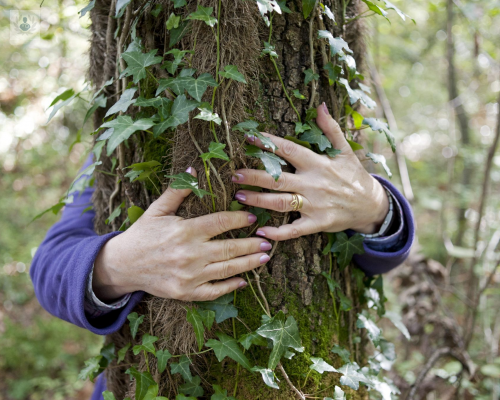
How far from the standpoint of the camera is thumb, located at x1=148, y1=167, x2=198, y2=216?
3.55 feet

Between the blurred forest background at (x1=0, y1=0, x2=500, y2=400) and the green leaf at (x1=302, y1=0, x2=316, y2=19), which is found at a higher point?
the green leaf at (x1=302, y1=0, x2=316, y2=19)

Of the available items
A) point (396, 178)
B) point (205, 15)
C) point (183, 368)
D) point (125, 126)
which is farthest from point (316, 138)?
point (396, 178)

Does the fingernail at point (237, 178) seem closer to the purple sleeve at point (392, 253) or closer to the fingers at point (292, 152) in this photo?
the fingers at point (292, 152)

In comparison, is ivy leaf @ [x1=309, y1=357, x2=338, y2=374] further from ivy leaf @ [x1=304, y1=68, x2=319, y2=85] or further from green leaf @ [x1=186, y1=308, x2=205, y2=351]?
ivy leaf @ [x1=304, y1=68, x2=319, y2=85]

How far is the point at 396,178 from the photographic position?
6.41m

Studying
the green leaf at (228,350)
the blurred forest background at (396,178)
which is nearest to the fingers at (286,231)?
the green leaf at (228,350)

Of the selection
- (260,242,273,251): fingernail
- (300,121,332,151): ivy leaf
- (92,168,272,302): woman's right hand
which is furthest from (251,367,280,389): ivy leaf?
(300,121,332,151): ivy leaf

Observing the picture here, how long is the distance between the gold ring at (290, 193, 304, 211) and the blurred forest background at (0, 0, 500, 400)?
204cm

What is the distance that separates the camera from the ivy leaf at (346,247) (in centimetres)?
127

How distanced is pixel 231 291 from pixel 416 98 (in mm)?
10432

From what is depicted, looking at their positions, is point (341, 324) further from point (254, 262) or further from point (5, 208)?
point (5, 208)

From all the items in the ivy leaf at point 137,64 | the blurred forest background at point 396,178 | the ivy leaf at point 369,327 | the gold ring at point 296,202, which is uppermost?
the ivy leaf at point 137,64

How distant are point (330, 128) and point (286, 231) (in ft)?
1.31

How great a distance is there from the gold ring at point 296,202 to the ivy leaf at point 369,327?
58cm
